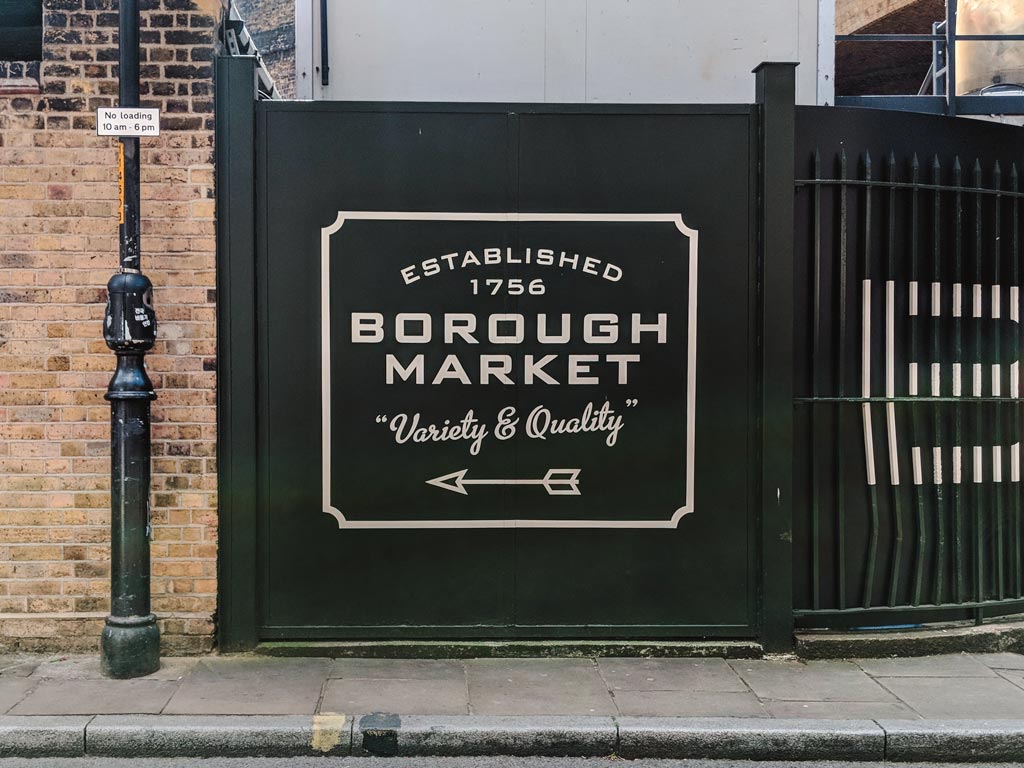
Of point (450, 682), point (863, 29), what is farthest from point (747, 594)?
point (863, 29)

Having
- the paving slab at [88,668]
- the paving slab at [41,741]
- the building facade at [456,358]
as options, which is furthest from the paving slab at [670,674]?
the paving slab at [41,741]

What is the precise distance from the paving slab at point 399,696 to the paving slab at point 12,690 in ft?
4.87

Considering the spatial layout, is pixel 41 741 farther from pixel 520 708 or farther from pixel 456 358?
pixel 456 358

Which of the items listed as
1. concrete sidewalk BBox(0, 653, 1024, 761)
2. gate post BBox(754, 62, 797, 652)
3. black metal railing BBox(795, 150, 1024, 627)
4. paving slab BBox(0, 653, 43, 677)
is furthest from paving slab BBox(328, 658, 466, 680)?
black metal railing BBox(795, 150, 1024, 627)

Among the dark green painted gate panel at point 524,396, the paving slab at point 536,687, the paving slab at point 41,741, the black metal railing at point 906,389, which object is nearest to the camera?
the paving slab at point 41,741

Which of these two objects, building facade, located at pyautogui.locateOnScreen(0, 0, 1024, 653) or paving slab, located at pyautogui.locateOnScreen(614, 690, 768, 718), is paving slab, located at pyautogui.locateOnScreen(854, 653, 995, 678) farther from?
paving slab, located at pyautogui.locateOnScreen(614, 690, 768, 718)

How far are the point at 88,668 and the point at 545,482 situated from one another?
2676 mm

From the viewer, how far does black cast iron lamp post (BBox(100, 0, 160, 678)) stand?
203 inches

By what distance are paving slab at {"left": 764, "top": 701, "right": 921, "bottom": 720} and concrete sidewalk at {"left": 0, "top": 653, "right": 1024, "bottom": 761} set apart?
1 cm

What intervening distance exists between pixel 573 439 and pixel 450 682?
151cm

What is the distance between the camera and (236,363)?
564 centimetres

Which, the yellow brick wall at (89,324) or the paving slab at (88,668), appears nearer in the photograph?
the paving slab at (88,668)

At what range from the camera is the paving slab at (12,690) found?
4.84 meters

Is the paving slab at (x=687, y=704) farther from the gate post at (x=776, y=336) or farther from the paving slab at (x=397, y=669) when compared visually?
the paving slab at (x=397, y=669)
